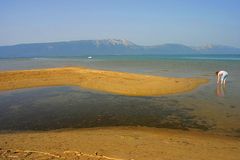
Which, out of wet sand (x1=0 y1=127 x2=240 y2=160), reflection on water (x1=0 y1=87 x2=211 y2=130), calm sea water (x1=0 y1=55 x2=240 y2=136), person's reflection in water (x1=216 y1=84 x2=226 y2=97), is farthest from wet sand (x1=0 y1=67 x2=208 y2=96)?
wet sand (x1=0 y1=127 x2=240 y2=160)

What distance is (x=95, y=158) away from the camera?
7254 millimetres

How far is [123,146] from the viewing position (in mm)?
8398

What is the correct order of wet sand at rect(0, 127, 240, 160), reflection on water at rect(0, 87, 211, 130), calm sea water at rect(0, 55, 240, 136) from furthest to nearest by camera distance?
reflection on water at rect(0, 87, 211, 130)
calm sea water at rect(0, 55, 240, 136)
wet sand at rect(0, 127, 240, 160)

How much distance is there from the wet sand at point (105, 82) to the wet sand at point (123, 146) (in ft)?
31.4

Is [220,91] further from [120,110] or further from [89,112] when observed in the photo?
[89,112]

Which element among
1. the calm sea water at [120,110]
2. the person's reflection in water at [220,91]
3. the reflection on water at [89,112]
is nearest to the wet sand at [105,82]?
the calm sea water at [120,110]

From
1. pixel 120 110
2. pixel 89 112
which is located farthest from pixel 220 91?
pixel 89 112

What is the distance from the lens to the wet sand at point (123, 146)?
745 cm

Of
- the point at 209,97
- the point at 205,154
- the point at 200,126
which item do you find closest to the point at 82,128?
the point at 200,126

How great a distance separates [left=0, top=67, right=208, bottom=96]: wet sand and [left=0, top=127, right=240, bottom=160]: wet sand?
9575 millimetres

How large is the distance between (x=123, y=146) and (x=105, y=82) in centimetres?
1652

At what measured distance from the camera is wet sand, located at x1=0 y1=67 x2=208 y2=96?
2101 centimetres

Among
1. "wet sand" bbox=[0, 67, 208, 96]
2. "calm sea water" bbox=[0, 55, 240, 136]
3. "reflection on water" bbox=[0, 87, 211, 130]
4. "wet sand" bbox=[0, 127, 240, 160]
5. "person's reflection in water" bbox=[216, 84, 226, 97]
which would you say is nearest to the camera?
"wet sand" bbox=[0, 127, 240, 160]

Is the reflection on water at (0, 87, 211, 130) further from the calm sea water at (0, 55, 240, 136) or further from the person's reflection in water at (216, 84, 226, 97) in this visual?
the person's reflection in water at (216, 84, 226, 97)
